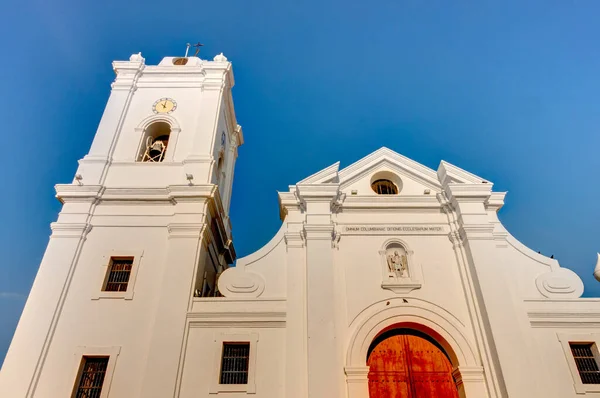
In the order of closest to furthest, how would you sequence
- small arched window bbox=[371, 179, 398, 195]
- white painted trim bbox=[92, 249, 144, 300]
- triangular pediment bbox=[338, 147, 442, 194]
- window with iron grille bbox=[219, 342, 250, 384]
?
window with iron grille bbox=[219, 342, 250, 384] → white painted trim bbox=[92, 249, 144, 300] → triangular pediment bbox=[338, 147, 442, 194] → small arched window bbox=[371, 179, 398, 195]

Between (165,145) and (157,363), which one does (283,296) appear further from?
(165,145)

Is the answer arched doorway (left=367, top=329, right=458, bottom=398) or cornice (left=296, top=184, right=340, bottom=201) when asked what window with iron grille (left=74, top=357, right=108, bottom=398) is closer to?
arched doorway (left=367, top=329, right=458, bottom=398)

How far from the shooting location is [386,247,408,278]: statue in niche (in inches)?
503

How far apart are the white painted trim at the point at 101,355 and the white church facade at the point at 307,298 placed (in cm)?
3

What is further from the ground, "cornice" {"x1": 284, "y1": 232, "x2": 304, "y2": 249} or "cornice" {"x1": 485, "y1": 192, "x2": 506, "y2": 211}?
"cornice" {"x1": 485, "y1": 192, "x2": 506, "y2": 211}

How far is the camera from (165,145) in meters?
17.0

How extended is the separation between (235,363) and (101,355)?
354 cm

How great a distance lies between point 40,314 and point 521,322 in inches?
524

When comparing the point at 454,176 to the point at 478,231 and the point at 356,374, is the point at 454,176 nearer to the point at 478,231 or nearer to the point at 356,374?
the point at 478,231

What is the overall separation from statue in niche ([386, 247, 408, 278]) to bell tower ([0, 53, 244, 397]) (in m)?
5.88

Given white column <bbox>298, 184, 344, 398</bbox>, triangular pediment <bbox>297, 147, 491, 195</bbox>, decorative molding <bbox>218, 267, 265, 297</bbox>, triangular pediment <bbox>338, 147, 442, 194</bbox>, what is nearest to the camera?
white column <bbox>298, 184, 344, 398</bbox>

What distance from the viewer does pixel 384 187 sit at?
15352mm

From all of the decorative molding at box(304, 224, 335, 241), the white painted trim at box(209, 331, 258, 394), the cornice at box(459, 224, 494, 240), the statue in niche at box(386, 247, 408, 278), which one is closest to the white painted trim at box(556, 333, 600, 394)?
the cornice at box(459, 224, 494, 240)

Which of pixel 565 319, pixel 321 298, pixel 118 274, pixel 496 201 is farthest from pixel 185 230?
pixel 565 319
